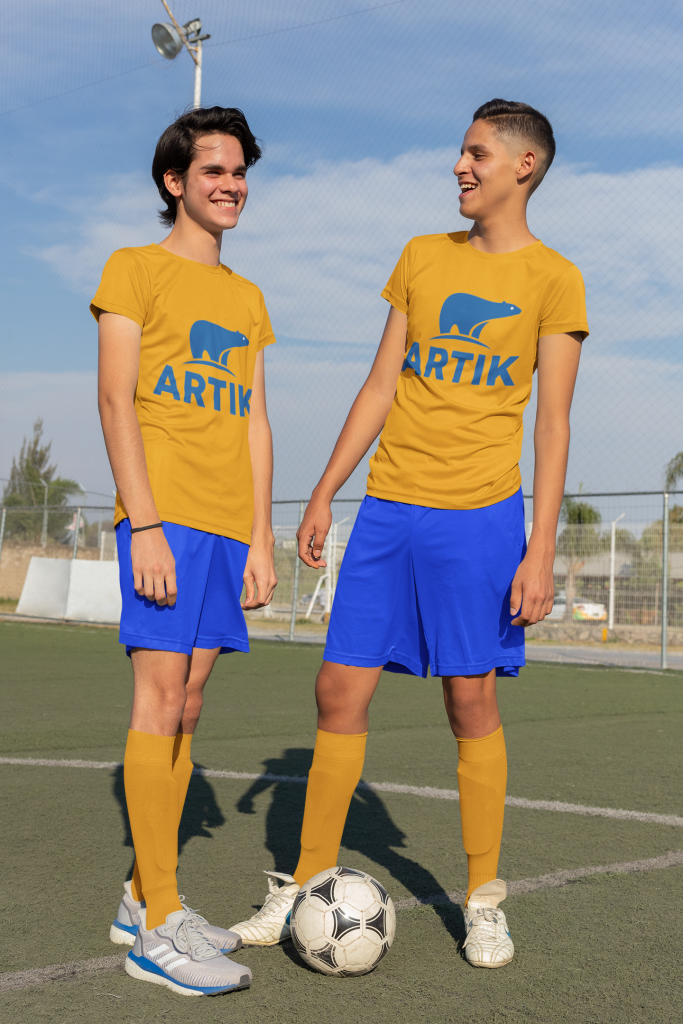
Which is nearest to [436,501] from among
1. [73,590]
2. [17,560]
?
[73,590]

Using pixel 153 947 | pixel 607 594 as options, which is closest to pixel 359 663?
pixel 153 947

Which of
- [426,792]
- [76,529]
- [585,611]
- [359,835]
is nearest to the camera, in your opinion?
[359,835]

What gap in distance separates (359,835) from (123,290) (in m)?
2.27

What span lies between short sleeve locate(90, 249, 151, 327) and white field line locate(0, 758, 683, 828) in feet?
8.79

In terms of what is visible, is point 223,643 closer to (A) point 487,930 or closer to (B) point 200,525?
(B) point 200,525

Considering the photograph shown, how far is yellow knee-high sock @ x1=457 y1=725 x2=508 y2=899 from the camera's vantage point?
256 centimetres

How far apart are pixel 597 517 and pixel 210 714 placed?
8394 mm

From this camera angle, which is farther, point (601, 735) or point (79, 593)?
point (79, 593)

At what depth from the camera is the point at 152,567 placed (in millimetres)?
2328

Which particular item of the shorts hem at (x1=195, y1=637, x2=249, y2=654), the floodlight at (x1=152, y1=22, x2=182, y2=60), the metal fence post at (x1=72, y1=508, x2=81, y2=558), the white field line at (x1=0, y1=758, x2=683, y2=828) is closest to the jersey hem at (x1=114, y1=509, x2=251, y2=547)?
the shorts hem at (x1=195, y1=637, x2=249, y2=654)

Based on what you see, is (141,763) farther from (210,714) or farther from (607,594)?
(607,594)

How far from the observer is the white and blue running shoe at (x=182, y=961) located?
7.16 feet

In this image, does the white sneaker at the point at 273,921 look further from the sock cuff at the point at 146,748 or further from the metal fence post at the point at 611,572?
the metal fence post at the point at 611,572

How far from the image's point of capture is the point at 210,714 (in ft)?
22.9
